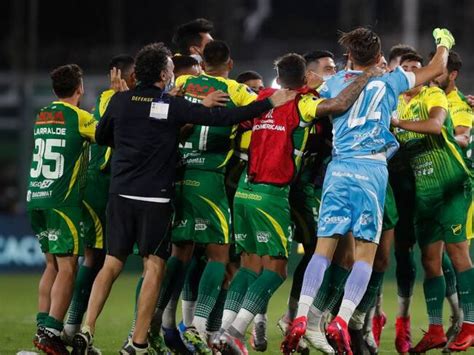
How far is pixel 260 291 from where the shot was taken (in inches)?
355

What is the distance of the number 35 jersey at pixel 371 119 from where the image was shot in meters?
8.82

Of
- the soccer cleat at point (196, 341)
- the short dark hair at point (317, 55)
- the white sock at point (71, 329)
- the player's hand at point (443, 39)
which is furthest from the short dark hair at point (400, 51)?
the white sock at point (71, 329)

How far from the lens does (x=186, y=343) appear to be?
9.67 metres

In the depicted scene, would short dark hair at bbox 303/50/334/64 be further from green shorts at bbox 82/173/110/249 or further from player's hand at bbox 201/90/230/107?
green shorts at bbox 82/173/110/249

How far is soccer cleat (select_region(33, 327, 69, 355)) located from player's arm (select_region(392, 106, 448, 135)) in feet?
10.6

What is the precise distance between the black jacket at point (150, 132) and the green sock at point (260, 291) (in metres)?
0.99

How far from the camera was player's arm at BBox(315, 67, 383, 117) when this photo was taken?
876 cm

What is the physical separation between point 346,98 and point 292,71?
0.58 meters

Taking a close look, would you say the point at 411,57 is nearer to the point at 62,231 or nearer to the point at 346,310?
the point at 346,310

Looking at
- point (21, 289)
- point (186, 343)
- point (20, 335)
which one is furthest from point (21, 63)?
point (186, 343)

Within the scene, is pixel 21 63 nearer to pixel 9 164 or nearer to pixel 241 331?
pixel 9 164

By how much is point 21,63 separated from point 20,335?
1817 centimetres

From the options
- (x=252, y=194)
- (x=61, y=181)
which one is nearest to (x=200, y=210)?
(x=252, y=194)

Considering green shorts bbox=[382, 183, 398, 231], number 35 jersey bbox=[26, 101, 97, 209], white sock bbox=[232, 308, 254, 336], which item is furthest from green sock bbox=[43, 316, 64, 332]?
green shorts bbox=[382, 183, 398, 231]
